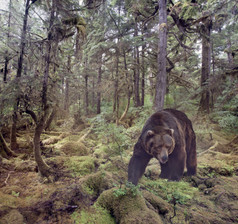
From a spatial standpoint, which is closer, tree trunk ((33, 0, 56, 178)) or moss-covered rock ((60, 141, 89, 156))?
tree trunk ((33, 0, 56, 178))

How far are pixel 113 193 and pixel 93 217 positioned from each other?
21.4 inches

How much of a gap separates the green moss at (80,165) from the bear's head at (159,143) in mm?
2301

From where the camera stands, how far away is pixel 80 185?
3934 millimetres

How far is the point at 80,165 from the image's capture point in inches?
210

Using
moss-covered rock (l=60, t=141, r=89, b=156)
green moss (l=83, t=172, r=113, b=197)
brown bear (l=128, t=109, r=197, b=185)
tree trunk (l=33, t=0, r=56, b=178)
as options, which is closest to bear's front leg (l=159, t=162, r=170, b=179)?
brown bear (l=128, t=109, r=197, b=185)

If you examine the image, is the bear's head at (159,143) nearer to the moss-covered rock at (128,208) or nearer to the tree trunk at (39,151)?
the moss-covered rock at (128,208)

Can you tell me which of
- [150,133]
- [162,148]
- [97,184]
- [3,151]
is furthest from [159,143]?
[3,151]

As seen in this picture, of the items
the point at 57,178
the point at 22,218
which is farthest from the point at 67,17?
the point at 22,218

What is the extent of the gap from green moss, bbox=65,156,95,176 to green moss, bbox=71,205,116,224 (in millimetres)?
2008

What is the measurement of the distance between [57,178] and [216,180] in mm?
4703

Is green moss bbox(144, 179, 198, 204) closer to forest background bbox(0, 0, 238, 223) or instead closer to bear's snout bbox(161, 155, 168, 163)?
bear's snout bbox(161, 155, 168, 163)

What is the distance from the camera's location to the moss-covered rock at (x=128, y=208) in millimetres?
2727

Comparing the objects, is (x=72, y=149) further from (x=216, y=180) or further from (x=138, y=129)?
(x=216, y=180)

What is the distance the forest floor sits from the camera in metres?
2.95
